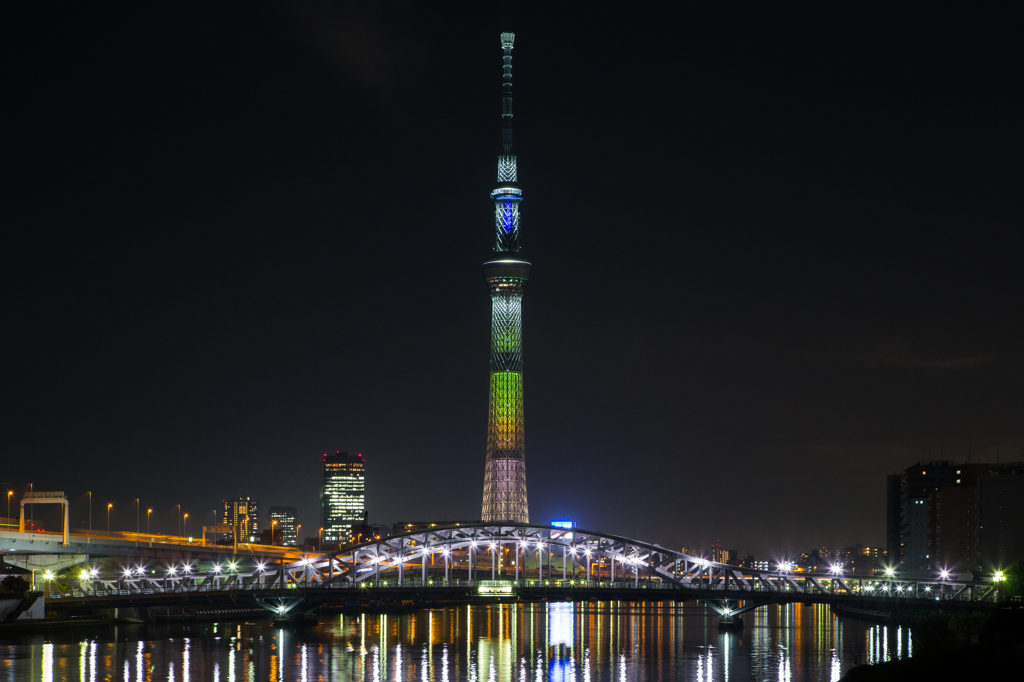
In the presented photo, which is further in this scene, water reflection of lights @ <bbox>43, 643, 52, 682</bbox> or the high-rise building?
the high-rise building

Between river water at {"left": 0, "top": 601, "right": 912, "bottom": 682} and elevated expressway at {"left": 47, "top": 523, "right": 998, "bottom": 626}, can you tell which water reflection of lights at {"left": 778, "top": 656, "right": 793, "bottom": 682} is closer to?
river water at {"left": 0, "top": 601, "right": 912, "bottom": 682}

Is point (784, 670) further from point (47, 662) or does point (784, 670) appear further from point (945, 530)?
point (945, 530)

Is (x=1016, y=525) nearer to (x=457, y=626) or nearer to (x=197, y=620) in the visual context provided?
(x=457, y=626)

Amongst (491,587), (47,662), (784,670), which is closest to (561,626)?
(491,587)

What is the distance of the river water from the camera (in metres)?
86.4

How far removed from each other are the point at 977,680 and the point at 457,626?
9687 centimetres

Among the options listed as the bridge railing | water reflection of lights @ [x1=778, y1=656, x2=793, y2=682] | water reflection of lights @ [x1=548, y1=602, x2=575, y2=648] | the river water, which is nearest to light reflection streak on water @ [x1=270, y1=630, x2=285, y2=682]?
the river water

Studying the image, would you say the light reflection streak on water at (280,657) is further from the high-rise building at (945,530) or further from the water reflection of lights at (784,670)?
the high-rise building at (945,530)

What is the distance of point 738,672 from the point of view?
90.1 meters

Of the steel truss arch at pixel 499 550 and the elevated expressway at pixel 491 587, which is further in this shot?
the steel truss arch at pixel 499 550

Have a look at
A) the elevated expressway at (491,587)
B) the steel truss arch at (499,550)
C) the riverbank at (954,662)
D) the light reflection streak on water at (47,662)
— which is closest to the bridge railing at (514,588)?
the elevated expressway at (491,587)

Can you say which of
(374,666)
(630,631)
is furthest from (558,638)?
(374,666)

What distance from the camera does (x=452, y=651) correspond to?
106 metres

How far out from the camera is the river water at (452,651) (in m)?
86.4
